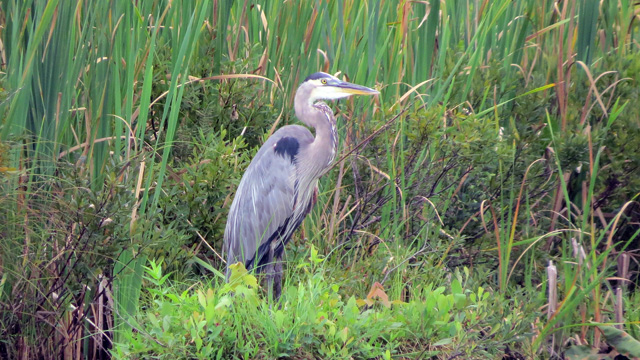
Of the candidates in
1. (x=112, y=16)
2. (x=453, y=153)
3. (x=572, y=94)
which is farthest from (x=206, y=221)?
(x=572, y=94)

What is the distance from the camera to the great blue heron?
343 centimetres

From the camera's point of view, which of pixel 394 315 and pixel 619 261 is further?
pixel 619 261

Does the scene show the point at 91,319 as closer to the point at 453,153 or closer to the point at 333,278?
the point at 333,278

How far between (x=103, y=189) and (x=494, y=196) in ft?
6.56

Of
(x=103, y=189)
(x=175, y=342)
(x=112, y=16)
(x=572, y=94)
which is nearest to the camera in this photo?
(x=175, y=342)

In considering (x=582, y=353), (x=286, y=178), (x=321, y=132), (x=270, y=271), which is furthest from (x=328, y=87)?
(x=582, y=353)

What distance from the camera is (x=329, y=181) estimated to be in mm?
3793

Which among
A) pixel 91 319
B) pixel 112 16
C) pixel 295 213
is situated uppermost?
pixel 112 16

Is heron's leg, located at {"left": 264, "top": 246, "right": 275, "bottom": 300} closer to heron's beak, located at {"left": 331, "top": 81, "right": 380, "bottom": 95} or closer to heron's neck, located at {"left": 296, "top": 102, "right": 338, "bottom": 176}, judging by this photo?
heron's neck, located at {"left": 296, "top": 102, "right": 338, "bottom": 176}

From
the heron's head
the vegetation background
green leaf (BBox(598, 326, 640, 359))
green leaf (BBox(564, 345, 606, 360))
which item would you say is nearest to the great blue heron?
the heron's head

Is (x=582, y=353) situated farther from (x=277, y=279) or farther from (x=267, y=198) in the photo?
(x=267, y=198)

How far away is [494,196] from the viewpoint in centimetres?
377

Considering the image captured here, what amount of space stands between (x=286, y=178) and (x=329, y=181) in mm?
245

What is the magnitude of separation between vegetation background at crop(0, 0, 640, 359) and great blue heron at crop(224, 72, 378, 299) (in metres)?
0.10
